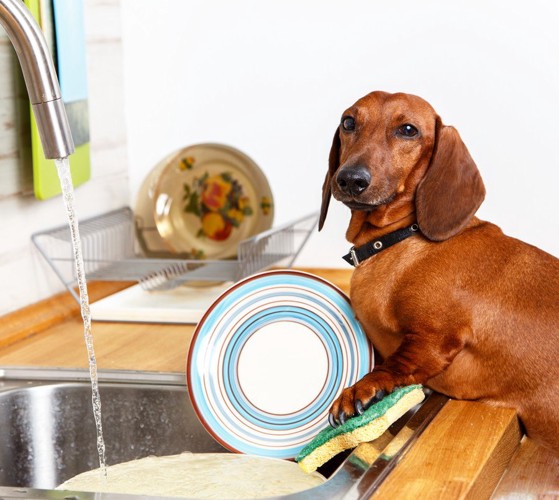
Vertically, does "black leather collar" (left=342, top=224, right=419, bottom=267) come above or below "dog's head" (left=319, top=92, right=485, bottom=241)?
below

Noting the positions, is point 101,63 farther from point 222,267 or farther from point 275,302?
point 275,302

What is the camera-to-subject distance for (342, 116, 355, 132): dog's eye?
121 centimetres

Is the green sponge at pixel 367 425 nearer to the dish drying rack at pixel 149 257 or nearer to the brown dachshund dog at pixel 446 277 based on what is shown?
the brown dachshund dog at pixel 446 277

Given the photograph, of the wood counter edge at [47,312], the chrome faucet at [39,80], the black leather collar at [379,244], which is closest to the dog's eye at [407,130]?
the black leather collar at [379,244]

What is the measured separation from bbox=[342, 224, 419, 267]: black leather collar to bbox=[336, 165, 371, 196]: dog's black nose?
12 centimetres

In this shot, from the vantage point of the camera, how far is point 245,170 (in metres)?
1.89

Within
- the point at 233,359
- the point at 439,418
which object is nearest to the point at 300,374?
the point at 233,359

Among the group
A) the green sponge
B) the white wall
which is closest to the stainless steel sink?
the green sponge

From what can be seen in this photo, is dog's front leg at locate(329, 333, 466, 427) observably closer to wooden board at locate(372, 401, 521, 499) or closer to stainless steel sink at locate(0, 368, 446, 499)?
wooden board at locate(372, 401, 521, 499)

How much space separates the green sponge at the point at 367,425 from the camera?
1.04 m

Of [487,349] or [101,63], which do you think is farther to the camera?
[101,63]

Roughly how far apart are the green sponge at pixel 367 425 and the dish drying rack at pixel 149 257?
0.65 meters

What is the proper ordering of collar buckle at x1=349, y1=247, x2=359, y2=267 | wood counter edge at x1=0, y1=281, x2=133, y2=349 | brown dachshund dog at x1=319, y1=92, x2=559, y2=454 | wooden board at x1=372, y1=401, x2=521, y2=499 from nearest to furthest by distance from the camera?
wooden board at x1=372, y1=401, x2=521, y2=499
brown dachshund dog at x1=319, y1=92, x2=559, y2=454
collar buckle at x1=349, y1=247, x2=359, y2=267
wood counter edge at x1=0, y1=281, x2=133, y2=349

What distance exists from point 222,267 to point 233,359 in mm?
468
